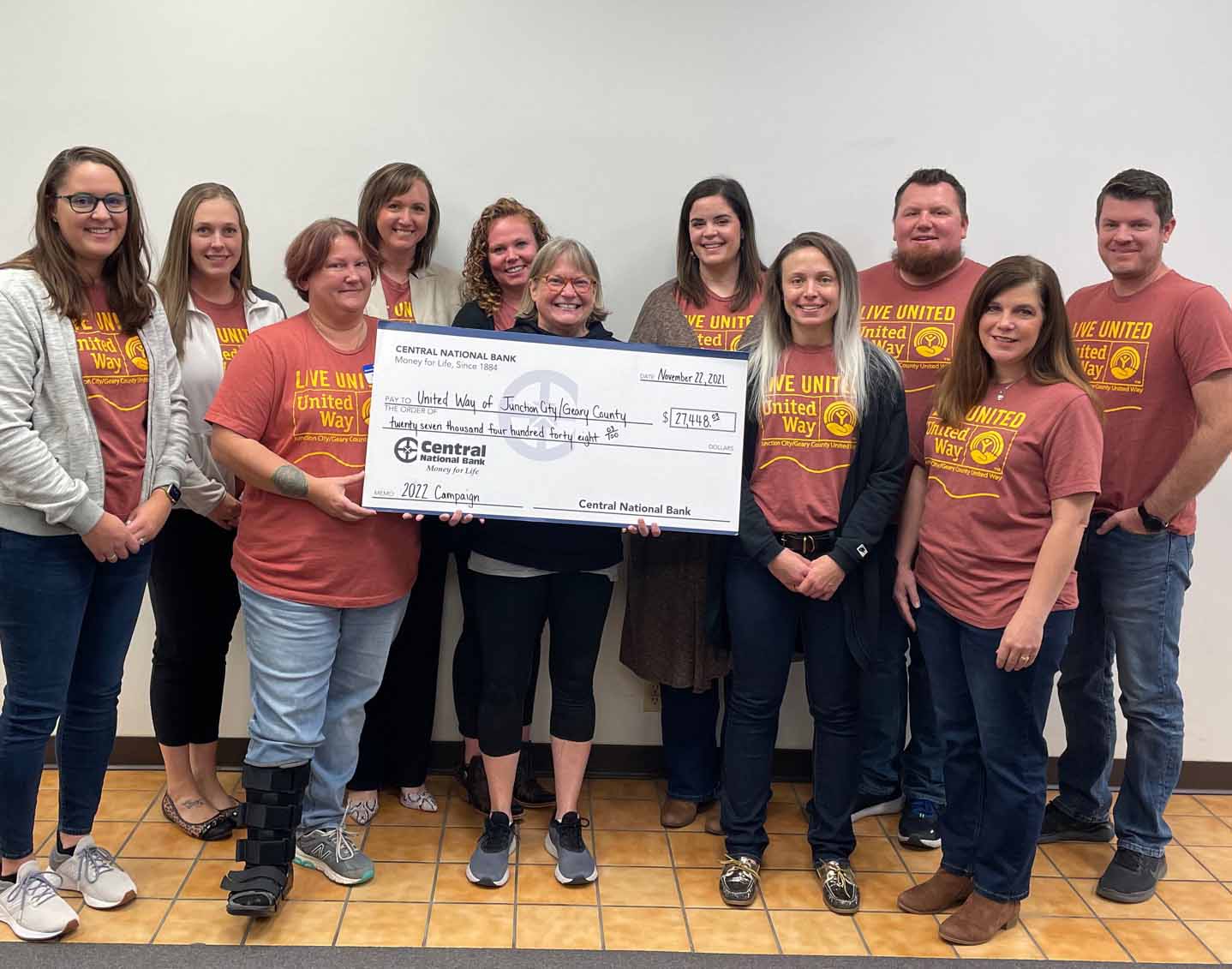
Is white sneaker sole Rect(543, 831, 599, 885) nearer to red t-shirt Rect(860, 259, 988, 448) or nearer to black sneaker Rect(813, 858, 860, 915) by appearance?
black sneaker Rect(813, 858, 860, 915)

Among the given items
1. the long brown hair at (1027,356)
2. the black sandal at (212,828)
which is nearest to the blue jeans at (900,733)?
the long brown hair at (1027,356)

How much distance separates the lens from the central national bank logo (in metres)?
2.38

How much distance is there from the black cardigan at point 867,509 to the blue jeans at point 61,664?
4.68 feet

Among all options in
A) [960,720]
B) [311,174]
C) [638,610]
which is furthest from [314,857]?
[311,174]

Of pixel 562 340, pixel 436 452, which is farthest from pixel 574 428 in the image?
pixel 436 452

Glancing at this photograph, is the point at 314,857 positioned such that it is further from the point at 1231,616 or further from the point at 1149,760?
the point at 1231,616

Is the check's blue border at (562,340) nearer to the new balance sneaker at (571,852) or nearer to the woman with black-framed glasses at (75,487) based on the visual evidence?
the woman with black-framed glasses at (75,487)

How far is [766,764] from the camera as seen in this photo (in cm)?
258

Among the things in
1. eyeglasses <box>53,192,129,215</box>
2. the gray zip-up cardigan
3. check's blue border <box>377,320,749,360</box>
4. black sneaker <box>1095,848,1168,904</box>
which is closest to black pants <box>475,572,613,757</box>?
check's blue border <box>377,320,749,360</box>

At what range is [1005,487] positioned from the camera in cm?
222

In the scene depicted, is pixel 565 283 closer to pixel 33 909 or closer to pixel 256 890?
pixel 256 890

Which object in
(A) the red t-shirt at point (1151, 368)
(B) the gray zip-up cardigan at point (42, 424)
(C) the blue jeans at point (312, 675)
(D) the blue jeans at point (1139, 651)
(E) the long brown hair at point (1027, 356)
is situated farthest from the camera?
(D) the blue jeans at point (1139, 651)

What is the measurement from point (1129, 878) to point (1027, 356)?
1395mm

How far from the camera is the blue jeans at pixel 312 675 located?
7.68 ft
